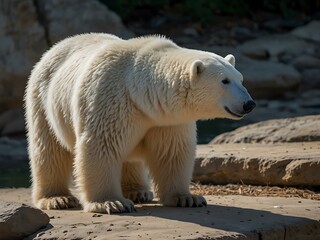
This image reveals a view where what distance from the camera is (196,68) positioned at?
249 inches

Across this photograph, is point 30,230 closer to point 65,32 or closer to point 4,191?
point 4,191

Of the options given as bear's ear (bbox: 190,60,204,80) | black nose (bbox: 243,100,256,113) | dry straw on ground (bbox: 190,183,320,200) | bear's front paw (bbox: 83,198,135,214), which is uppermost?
bear's ear (bbox: 190,60,204,80)

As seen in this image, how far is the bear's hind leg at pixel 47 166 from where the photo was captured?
7184 mm

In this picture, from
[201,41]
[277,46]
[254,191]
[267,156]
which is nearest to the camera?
[254,191]

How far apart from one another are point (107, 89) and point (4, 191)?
2.40 meters

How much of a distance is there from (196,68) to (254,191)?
6.49 ft

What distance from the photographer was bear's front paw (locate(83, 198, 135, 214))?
6496 millimetres

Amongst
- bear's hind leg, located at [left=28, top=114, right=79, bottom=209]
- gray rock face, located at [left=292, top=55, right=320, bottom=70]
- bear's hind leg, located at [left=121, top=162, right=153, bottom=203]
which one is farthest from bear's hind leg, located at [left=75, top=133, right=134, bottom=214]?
gray rock face, located at [left=292, top=55, right=320, bottom=70]

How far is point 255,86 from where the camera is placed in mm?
16297

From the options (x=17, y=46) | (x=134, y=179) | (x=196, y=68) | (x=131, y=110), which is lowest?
(x=134, y=179)

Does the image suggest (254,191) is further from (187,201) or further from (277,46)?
(277,46)

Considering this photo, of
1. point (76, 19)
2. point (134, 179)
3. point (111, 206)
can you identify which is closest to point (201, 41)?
point (76, 19)

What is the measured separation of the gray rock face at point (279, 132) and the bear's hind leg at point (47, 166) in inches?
102

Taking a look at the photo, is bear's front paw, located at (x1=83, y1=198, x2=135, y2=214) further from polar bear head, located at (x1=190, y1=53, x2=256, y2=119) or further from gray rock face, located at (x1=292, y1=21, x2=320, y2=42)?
gray rock face, located at (x1=292, y1=21, x2=320, y2=42)
